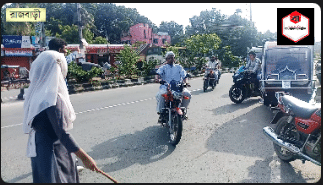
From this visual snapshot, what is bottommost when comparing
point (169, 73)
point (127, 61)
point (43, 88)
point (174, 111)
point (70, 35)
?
point (174, 111)

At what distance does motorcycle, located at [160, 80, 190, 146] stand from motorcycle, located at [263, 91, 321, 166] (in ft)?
4.69

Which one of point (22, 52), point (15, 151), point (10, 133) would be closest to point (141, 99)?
point (10, 133)

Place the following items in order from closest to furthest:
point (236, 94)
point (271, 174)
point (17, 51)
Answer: point (271, 174) < point (236, 94) < point (17, 51)

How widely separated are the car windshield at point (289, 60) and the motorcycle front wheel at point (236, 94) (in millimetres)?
1425

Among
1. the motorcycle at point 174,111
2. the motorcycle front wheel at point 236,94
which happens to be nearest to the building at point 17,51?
the motorcycle front wheel at point 236,94

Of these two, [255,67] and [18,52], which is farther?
[18,52]

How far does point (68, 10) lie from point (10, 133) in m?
42.7

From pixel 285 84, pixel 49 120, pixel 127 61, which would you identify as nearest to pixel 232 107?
pixel 285 84

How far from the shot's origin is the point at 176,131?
492 cm

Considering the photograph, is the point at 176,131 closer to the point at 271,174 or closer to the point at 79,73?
the point at 271,174

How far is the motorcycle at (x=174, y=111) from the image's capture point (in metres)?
4.83

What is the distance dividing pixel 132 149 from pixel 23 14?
891 cm

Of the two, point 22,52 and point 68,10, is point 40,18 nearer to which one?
point 22,52

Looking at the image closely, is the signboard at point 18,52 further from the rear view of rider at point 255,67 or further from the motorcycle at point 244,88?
the rear view of rider at point 255,67
